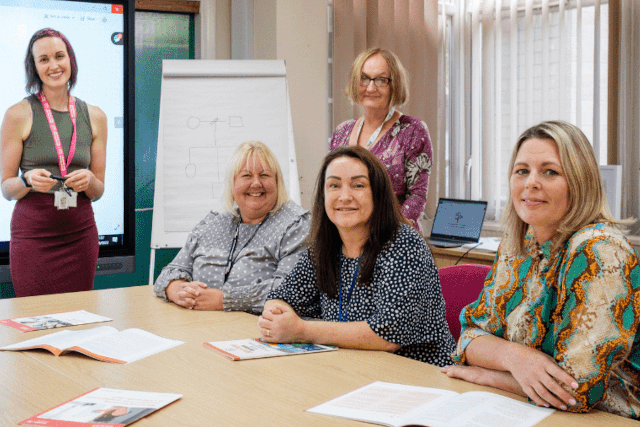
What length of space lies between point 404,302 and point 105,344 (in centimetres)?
82

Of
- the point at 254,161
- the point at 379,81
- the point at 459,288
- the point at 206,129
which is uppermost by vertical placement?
the point at 379,81

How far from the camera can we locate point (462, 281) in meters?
2.01

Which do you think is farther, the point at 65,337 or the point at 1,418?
the point at 65,337

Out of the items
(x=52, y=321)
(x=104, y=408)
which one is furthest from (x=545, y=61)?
(x=104, y=408)

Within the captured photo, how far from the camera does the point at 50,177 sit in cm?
297

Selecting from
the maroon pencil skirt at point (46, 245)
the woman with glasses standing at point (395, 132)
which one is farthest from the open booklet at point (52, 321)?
the woman with glasses standing at point (395, 132)

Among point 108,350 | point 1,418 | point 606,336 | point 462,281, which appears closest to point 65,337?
point 108,350

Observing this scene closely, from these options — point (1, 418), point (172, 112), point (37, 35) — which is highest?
point (37, 35)

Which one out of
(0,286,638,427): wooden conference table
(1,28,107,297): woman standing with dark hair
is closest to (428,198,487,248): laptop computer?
(1,28,107,297): woman standing with dark hair

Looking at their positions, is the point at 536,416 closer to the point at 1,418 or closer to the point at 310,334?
the point at 310,334

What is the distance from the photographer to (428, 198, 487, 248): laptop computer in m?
3.63

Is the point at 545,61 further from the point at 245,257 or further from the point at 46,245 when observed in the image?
the point at 46,245

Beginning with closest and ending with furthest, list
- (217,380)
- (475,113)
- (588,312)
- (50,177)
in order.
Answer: (588,312), (217,380), (50,177), (475,113)

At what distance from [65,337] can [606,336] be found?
1.40 meters
